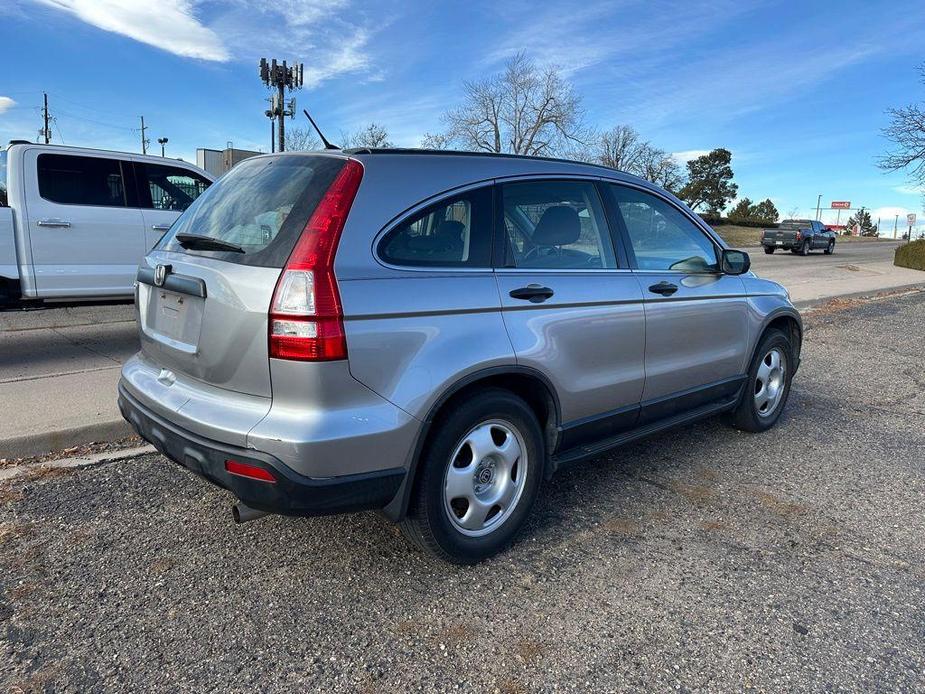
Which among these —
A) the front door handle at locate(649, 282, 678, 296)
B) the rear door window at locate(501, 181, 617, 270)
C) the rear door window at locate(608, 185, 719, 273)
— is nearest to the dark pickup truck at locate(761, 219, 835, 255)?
the rear door window at locate(608, 185, 719, 273)

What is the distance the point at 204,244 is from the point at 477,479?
1556 millimetres

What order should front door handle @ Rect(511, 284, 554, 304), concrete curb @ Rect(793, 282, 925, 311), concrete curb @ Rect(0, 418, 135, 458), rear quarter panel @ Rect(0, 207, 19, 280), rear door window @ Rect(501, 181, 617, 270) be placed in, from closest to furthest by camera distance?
1. front door handle @ Rect(511, 284, 554, 304)
2. rear door window @ Rect(501, 181, 617, 270)
3. concrete curb @ Rect(0, 418, 135, 458)
4. rear quarter panel @ Rect(0, 207, 19, 280)
5. concrete curb @ Rect(793, 282, 925, 311)

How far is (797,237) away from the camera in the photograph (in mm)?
32750

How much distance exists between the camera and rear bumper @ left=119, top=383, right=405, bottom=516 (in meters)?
2.37

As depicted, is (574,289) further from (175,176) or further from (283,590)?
(175,176)

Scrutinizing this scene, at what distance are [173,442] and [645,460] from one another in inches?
112

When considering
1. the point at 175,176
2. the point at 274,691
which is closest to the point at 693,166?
the point at 175,176

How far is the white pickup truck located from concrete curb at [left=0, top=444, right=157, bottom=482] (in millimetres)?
3229

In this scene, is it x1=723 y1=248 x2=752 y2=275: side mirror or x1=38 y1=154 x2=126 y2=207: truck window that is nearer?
x1=723 y1=248 x2=752 y2=275: side mirror

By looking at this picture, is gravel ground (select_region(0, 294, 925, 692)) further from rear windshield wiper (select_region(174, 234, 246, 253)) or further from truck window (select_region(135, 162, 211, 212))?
truck window (select_region(135, 162, 211, 212))

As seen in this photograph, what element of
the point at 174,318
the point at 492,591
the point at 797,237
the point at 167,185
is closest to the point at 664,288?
the point at 492,591

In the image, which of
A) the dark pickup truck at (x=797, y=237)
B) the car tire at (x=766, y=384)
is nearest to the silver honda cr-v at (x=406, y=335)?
the car tire at (x=766, y=384)

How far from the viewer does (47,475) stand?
12.3ft

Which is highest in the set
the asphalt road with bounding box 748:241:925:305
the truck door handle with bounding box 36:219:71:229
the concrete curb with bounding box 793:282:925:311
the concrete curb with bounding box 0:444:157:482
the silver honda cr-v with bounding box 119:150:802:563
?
the truck door handle with bounding box 36:219:71:229
